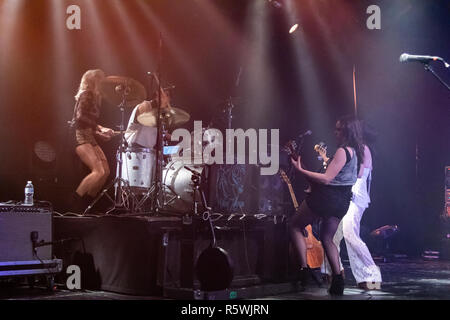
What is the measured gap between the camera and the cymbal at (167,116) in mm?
6695

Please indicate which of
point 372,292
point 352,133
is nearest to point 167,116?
point 352,133

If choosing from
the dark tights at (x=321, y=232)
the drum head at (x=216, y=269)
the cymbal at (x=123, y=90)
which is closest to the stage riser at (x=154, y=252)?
the drum head at (x=216, y=269)

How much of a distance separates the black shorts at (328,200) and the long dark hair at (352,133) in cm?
51

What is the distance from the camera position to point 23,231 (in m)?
5.00

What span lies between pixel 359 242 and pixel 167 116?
316cm

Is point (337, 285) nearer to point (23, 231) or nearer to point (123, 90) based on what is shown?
point (23, 231)

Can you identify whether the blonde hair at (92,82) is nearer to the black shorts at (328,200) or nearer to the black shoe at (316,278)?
the black shorts at (328,200)

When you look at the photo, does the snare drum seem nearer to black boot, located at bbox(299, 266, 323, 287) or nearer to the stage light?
black boot, located at bbox(299, 266, 323, 287)

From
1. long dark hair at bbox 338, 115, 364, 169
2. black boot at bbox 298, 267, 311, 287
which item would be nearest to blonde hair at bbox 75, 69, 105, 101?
long dark hair at bbox 338, 115, 364, 169

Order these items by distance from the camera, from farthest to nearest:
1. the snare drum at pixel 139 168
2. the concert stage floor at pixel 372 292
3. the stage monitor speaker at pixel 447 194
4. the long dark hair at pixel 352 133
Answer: the stage monitor speaker at pixel 447 194
the snare drum at pixel 139 168
the long dark hair at pixel 352 133
the concert stage floor at pixel 372 292

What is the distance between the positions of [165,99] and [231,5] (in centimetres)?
299

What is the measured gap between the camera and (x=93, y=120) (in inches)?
259

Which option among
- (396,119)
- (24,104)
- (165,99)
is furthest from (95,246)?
(396,119)

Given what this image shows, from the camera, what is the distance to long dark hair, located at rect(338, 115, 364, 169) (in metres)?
5.26
